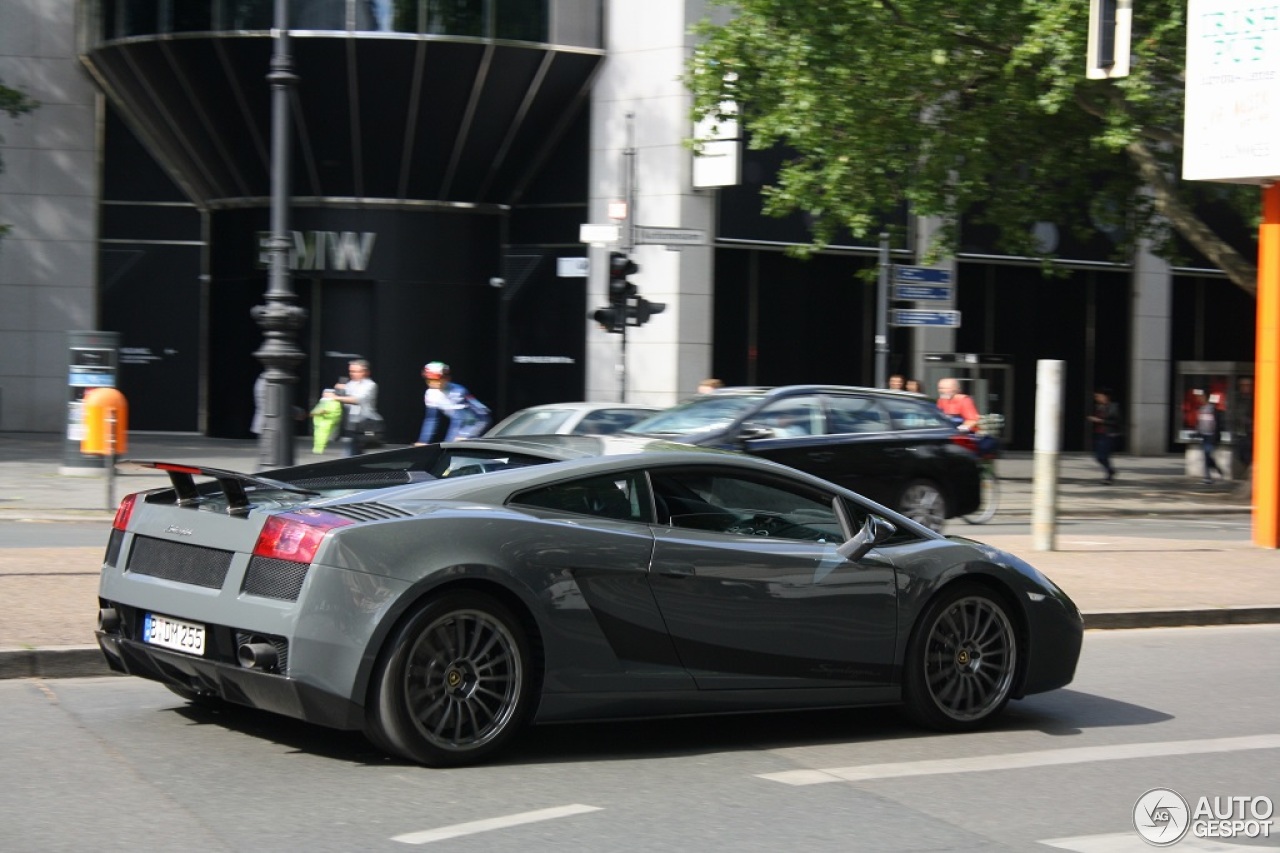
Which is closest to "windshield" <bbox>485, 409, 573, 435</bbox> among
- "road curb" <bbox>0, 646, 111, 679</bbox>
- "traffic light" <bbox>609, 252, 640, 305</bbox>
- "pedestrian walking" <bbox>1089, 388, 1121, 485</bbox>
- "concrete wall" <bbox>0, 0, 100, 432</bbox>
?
"traffic light" <bbox>609, 252, 640, 305</bbox>

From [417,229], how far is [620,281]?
1054 centimetres

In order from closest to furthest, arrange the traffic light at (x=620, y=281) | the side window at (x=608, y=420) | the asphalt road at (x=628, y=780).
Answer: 1. the asphalt road at (x=628, y=780)
2. the side window at (x=608, y=420)
3. the traffic light at (x=620, y=281)

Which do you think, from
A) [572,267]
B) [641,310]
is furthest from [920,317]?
[572,267]

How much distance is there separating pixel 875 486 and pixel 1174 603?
217 inches

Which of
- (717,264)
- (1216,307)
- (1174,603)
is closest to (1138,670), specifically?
(1174,603)

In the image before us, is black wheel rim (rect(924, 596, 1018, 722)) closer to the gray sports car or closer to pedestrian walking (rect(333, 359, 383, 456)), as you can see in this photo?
the gray sports car

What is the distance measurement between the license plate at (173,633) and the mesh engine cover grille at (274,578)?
0.98 ft

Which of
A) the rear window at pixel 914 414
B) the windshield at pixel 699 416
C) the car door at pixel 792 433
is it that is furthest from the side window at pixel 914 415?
the windshield at pixel 699 416

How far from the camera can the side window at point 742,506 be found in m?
6.54

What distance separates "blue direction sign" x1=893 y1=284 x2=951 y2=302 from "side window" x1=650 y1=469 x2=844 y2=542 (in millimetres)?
18190

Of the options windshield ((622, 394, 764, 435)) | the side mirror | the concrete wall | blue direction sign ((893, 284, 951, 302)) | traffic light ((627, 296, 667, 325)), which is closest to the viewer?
the side mirror

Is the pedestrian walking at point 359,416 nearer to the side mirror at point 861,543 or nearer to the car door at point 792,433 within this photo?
the car door at point 792,433

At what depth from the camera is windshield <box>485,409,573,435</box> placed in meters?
17.0

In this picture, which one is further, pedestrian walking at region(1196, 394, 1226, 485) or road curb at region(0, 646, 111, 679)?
pedestrian walking at region(1196, 394, 1226, 485)
